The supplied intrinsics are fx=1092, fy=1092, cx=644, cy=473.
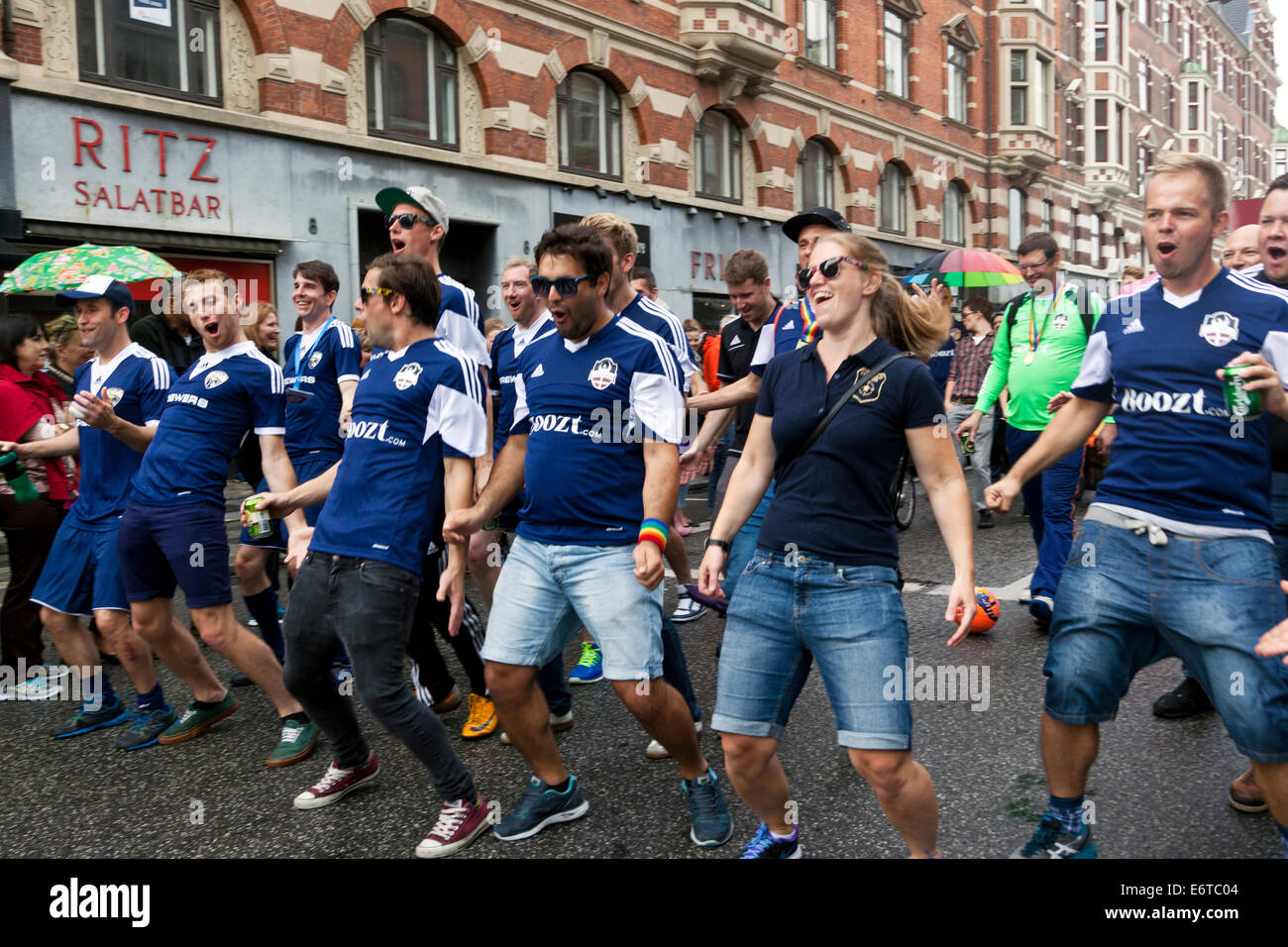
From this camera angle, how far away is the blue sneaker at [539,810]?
3.56 m

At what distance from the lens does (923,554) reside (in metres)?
8.59

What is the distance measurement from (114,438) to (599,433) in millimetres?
2577

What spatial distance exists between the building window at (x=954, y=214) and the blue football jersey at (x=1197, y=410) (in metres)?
28.3

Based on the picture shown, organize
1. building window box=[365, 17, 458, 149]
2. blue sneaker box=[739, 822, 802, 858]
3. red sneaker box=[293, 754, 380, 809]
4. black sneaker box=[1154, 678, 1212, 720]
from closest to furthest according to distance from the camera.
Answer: blue sneaker box=[739, 822, 802, 858] < red sneaker box=[293, 754, 380, 809] < black sneaker box=[1154, 678, 1212, 720] < building window box=[365, 17, 458, 149]

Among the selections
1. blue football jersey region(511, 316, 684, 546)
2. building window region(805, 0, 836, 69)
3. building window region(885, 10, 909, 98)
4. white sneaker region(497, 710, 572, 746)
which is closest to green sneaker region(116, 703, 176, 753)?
white sneaker region(497, 710, 572, 746)

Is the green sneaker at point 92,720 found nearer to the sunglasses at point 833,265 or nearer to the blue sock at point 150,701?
the blue sock at point 150,701

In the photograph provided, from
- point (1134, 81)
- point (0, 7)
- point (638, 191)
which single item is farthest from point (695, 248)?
point (1134, 81)

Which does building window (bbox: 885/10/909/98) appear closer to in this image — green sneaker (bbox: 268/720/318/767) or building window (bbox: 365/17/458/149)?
building window (bbox: 365/17/458/149)

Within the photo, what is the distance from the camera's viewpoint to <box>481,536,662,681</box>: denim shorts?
3.38m

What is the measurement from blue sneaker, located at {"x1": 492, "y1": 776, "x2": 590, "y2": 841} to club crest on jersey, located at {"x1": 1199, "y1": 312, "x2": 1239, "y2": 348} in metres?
2.36

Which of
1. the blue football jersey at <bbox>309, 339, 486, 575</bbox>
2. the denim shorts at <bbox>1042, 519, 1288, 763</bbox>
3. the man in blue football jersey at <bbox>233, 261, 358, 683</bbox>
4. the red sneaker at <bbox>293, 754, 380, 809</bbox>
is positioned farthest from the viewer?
the man in blue football jersey at <bbox>233, 261, 358, 683</bbox>

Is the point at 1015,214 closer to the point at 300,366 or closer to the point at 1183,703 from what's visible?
the point at 1183,703

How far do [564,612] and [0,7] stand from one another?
36.8 ft

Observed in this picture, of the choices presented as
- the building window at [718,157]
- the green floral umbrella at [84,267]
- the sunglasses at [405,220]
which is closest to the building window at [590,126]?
the building window at [718,157]
